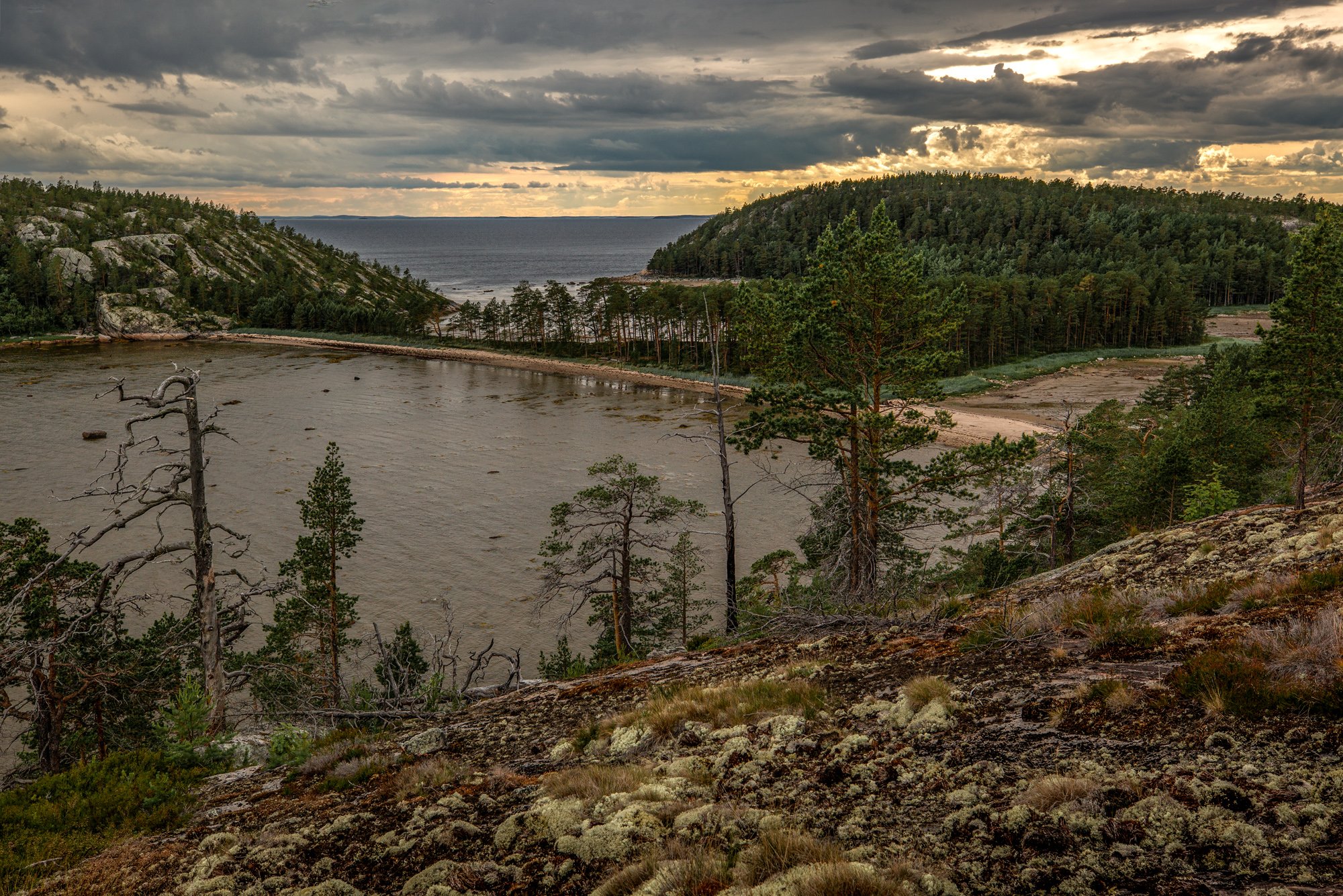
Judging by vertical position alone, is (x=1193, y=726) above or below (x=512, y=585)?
above

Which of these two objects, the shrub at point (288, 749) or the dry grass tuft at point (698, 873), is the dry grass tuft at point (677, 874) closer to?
the dry grass tuft at point (698, 873)

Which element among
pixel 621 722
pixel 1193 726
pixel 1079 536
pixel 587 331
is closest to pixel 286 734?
pixel 621 722

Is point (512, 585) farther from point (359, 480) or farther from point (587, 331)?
point (587, 331)

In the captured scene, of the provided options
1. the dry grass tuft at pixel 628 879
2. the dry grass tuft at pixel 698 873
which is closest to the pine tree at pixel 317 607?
the dry grass tuft at pixel 628 879

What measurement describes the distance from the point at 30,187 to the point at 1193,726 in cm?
25973

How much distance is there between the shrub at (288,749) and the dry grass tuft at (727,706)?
4.42m

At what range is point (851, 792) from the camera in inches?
258

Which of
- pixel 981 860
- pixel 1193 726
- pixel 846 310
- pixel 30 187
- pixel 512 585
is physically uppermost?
pixel 30 187

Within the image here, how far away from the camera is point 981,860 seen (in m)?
5.05

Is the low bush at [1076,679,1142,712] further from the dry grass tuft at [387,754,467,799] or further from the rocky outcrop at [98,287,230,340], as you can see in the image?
the rocky outcrop at [98,287,230,340]

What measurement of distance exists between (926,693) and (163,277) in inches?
6878

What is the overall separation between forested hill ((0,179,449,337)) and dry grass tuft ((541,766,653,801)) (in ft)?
395

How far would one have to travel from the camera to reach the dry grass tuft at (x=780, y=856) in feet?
17.3

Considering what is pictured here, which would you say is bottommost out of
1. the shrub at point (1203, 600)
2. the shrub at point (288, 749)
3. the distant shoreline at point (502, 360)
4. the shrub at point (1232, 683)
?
the shrub at point (288, 749)
